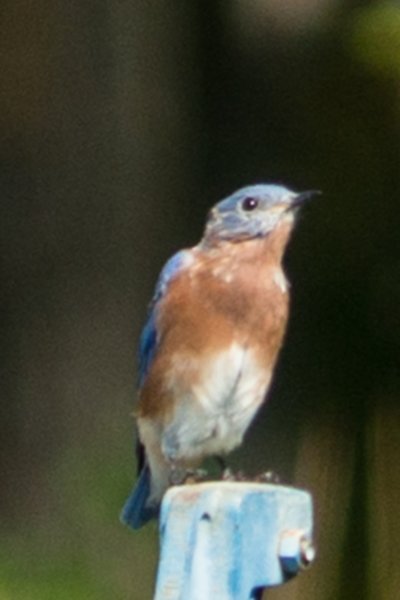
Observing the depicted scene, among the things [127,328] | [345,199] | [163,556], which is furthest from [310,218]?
[163,556]

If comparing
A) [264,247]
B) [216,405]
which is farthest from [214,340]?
[264,247]

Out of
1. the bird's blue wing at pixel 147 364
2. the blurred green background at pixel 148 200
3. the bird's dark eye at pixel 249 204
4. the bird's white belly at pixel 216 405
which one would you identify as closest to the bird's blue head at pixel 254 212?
the bird's dark eye at pixel 249 204

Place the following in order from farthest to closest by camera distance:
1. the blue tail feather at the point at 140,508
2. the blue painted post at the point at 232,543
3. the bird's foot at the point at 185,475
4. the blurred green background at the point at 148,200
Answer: the blurred green background at the point at 148,200, the blue tail feather at the point at 140,508, the bird's foot at the point at 185,475, the blue painted post at the point at 232,543

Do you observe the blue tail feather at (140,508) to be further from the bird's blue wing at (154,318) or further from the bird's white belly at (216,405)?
the bird's blue wing at (154,318)

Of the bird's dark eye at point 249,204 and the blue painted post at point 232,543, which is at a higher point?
the bird's dark eye at point 249,204

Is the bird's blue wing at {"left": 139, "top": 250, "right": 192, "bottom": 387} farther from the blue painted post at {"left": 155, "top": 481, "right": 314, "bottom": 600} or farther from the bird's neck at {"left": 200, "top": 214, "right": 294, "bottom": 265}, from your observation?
the blue painted post at {"left": 155, "top": 481, "right": 314, "bottom": 600}

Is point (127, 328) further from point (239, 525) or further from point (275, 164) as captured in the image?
point (239, 525)
